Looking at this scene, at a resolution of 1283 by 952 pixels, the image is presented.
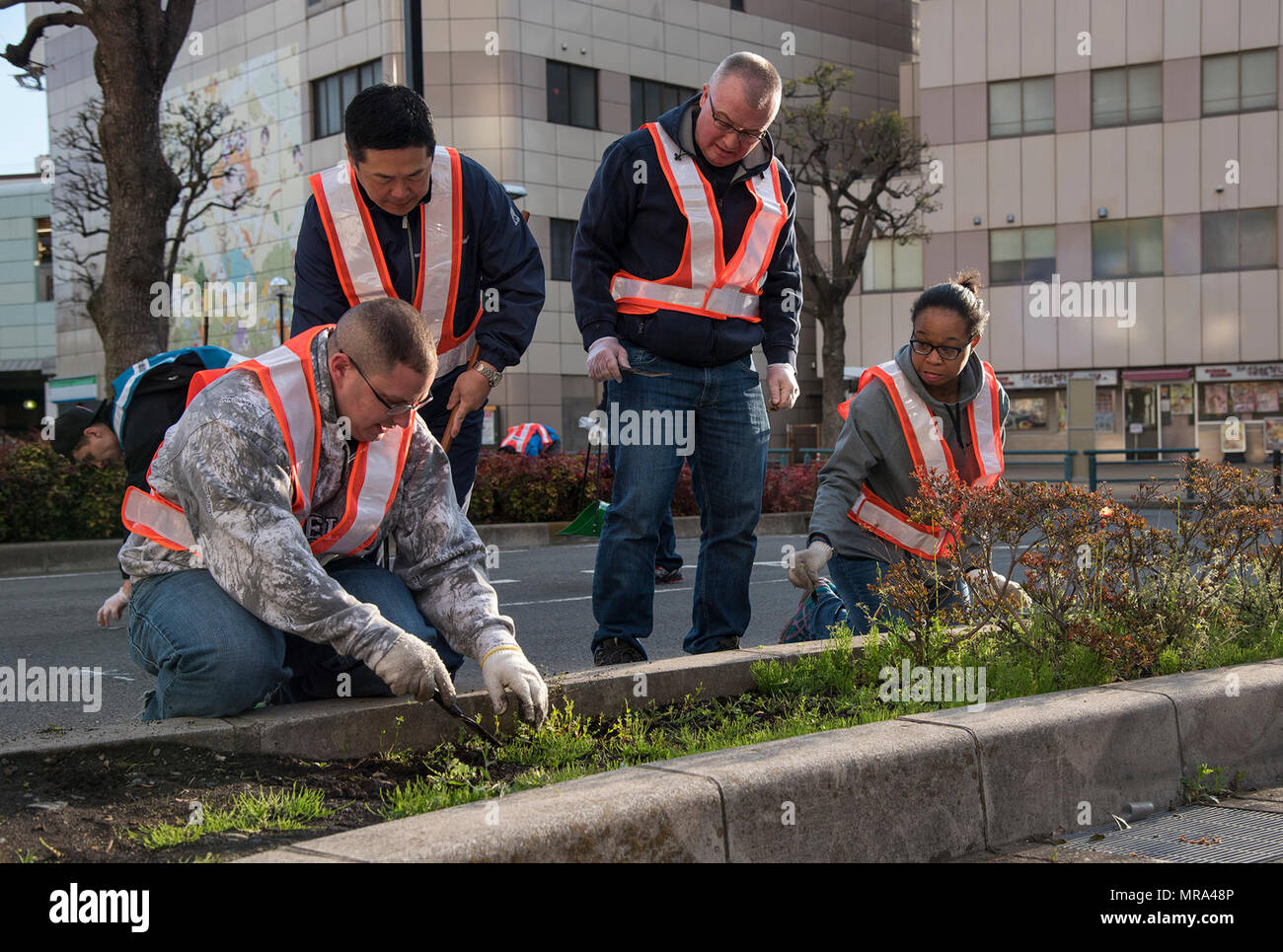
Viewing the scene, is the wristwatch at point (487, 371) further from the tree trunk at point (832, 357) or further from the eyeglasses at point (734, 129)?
the tree trunk at point (832, 357)

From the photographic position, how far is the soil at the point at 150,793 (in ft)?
8.52

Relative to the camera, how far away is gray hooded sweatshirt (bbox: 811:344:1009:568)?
16.9 feet

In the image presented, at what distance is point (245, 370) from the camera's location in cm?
356

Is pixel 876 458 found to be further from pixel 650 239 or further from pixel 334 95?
pixel 334 95

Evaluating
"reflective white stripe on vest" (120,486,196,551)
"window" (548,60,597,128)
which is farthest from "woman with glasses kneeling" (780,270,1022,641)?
"window" (548,60,597,128)

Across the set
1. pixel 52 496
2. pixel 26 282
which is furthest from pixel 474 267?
pixel 26 282

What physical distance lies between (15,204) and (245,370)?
160 ft

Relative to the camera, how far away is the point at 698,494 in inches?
202

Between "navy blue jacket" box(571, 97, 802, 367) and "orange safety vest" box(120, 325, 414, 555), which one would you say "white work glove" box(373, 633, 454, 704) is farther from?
"navy blue jacket" box(571, 97, 802, 367)

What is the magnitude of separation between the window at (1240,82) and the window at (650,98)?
12.8 metres

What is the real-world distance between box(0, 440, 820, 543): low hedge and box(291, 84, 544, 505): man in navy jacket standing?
263 inches

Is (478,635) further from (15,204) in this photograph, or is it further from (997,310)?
(15,204)

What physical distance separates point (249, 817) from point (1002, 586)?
7.98 ft
